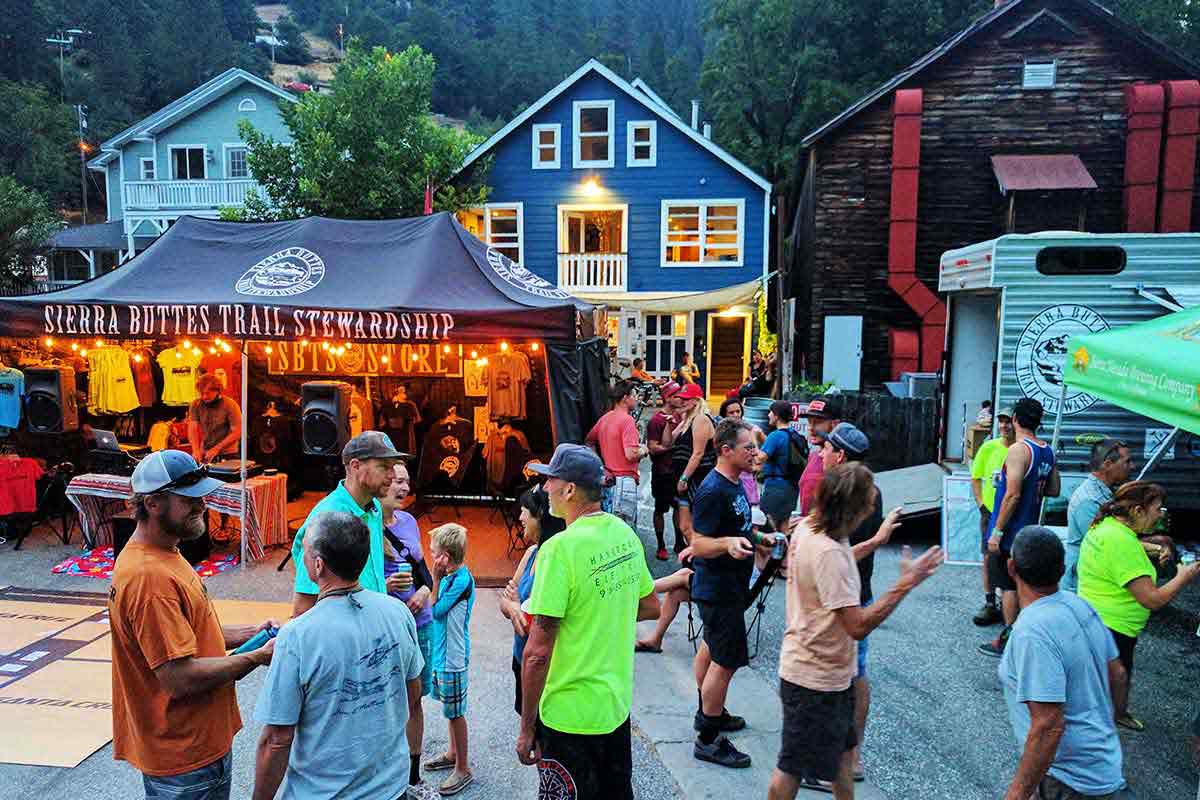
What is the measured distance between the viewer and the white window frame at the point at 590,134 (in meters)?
21.1

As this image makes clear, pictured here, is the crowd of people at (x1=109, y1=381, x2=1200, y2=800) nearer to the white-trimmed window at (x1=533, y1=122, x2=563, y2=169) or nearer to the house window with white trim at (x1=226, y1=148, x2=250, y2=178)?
the white-trimmed window at (x1=533, y1=122, x2=563, y2=169)

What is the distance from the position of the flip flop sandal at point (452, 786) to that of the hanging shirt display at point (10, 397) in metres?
7.95

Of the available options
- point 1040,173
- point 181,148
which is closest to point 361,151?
point 181,148

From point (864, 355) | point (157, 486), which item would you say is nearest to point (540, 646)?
point (157, 486)

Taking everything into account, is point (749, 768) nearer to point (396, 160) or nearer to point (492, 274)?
point (492, 274)

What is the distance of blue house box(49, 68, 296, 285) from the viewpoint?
25.2 meters

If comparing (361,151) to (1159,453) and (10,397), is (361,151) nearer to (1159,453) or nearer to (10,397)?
(10,397)

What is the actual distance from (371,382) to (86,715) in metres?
6.70


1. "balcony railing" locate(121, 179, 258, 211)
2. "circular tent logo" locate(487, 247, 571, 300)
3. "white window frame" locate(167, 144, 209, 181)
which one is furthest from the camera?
"white window frame" locate(167, 144, 209, 181)

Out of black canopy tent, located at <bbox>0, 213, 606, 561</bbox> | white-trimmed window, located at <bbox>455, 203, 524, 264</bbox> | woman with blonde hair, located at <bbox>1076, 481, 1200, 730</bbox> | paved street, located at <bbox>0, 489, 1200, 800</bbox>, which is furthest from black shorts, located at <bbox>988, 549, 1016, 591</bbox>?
white-trimmed window, located at <bbox>455, 203, 524, 264</bbox>

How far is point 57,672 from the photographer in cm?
550

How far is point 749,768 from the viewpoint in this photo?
4.31m

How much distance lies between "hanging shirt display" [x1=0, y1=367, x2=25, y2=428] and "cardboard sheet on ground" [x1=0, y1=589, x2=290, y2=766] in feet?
8.83

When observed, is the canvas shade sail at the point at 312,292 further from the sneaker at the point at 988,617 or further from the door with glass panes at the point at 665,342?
the door with glass panes at the point at 665,342
